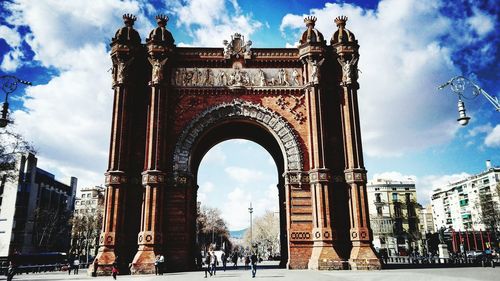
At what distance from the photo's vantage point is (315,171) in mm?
23828

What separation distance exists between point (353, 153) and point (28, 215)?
57478mm

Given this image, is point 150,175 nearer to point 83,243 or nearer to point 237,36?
point 237,36

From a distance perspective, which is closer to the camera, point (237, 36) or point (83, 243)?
point (237, 36)

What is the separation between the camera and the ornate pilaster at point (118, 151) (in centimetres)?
2247

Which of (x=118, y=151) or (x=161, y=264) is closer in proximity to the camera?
(x=161, y=264)

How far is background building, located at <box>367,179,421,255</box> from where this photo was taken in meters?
79.2

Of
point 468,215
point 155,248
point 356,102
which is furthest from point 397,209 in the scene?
point 155,248

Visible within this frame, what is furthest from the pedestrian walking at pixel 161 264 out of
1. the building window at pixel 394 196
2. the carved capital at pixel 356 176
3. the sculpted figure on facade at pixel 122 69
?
the building window at pixel 394 196

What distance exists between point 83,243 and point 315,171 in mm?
60594

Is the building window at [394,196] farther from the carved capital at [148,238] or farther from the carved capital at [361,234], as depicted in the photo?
the carved capital at [148,238]

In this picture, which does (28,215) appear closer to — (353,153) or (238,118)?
(238,118)

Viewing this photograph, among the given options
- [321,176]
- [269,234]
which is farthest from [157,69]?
[269,234]

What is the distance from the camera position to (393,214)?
81.5 m

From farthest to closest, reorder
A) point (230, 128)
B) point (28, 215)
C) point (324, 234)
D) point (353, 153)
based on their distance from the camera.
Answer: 1. point (28, 215)
2. point (230, 128)
3. point (353, 153)
4. point (324, 234)
